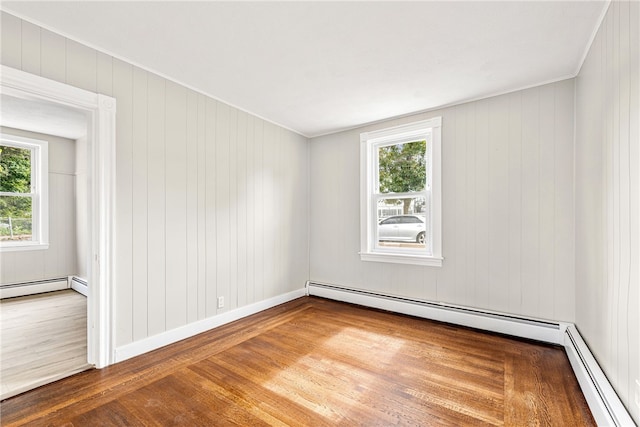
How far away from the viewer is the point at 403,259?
3846mm

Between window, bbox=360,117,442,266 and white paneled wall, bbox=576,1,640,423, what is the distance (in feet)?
4.53

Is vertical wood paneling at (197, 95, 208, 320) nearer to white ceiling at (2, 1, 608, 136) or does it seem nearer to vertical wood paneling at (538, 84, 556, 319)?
white ceiling at (2, 1, 608, 136)

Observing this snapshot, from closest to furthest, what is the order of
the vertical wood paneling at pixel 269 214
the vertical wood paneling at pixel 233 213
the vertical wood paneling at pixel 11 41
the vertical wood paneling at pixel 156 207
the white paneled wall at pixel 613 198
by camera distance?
the white paneled wall at pixel 613 198
the vertical wood paneling at pixel 11 41
the vertical wood paneling at pixel 156 207
the vertical wood paneling at pixel 233 213
the vertical wood paneling at pixel 269 214

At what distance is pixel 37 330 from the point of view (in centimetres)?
323

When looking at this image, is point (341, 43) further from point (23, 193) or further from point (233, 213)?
point (23, 193)

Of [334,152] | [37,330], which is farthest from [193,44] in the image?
[37,330]

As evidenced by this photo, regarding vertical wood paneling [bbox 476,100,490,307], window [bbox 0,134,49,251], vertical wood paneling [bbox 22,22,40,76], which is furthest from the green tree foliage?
window [bbox 0,134,49,251]

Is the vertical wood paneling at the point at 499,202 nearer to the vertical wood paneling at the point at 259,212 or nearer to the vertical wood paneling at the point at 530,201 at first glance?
the vertical wood paneling at the point at 530,201

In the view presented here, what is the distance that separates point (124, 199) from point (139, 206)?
0.45 feet

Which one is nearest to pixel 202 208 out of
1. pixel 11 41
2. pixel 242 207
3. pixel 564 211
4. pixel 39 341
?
pixel 242 207

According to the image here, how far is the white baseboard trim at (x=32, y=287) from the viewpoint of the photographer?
4.49 metres

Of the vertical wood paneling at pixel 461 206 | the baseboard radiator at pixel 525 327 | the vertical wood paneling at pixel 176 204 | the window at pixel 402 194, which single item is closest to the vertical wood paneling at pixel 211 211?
the vertical wood paneling at pixel 176 204

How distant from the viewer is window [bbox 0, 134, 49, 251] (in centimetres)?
462

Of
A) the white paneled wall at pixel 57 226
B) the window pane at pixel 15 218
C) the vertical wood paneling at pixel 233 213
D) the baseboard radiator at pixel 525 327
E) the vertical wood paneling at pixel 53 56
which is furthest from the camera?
the white paneled wall at pixel 57 226
